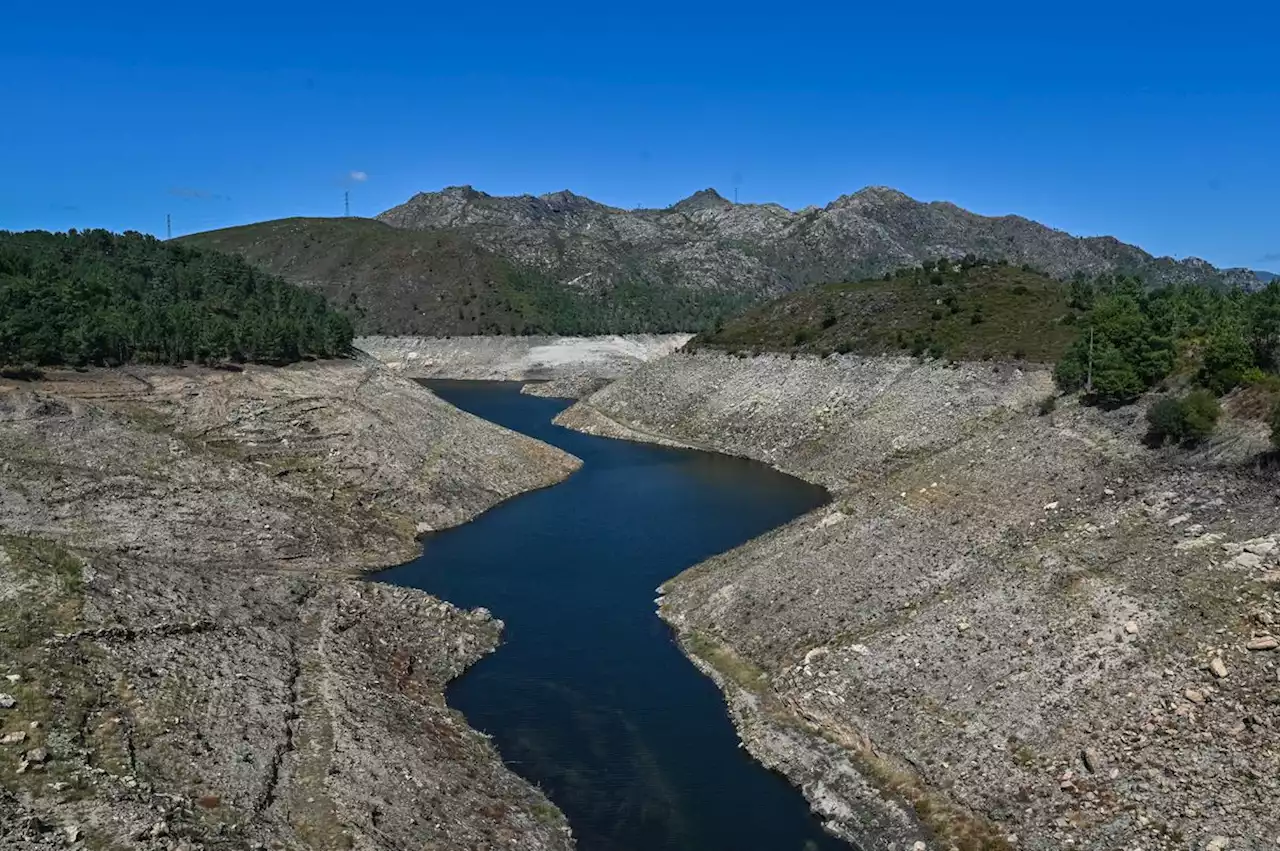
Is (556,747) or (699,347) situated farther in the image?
(699,347)

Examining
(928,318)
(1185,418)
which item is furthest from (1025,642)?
(928,318)

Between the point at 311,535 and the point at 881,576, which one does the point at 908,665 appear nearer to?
the point at 881,576

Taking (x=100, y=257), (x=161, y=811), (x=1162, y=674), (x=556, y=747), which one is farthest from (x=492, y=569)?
(x=100, y=257)

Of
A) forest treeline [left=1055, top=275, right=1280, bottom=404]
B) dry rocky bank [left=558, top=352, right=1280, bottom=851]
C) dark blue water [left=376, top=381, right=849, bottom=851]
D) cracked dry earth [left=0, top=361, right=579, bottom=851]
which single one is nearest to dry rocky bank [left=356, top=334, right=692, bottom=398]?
dark blue water [left=376, top=381, right=849, bottom=851]

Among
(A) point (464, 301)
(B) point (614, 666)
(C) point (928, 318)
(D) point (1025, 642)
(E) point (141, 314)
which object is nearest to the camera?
(D) point (1025, 642)

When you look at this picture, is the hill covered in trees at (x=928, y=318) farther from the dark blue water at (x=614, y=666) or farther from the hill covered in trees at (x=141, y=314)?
the hill covered in trees at (x=141, y=314)

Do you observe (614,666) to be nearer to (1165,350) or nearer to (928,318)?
(1165,350)

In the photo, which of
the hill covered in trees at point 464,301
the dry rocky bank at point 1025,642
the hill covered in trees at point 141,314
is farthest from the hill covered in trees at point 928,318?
the hill covered in trees at point 464,301
